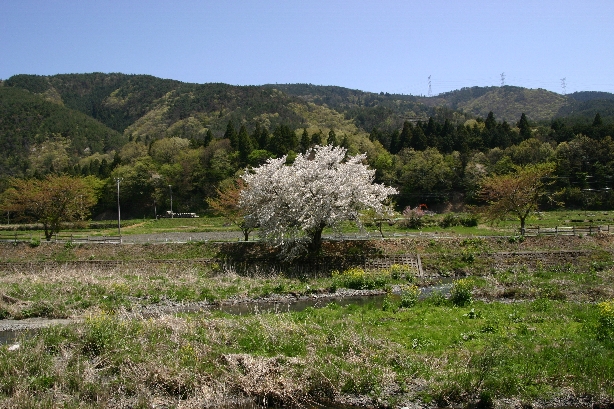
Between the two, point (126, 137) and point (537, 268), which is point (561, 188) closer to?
point (537, 268)

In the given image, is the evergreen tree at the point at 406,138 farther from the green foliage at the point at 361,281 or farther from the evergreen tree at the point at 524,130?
the green foliage at the point at 361,281

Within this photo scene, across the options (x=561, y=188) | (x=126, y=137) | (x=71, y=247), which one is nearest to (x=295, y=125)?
(x=126, y=137)

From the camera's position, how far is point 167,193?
7588 cm

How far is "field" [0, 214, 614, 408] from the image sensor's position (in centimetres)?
1301

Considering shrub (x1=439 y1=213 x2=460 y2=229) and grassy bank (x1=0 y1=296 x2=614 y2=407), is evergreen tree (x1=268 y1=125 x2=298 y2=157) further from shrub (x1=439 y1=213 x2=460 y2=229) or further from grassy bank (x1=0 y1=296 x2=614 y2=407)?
grassy bank (x1=0 y1=296 x2=614 y2=407)

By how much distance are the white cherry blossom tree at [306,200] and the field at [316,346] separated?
5.98 m

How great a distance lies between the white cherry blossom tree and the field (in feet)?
19.6

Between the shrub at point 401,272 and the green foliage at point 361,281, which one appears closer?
the green foliage at point 361,281

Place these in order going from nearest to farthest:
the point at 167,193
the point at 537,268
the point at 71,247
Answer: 1. the point at 537,268
2. the point at 71,247
3. the point at 167,193

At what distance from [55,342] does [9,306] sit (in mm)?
8053

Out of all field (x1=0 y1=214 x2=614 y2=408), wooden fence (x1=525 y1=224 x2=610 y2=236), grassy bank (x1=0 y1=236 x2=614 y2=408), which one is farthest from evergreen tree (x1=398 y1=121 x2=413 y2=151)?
grassy bank (x1=0 y1=236 x2=614 y2=408)

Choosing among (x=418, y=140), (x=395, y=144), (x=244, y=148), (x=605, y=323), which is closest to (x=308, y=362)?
(x=605, y=323)

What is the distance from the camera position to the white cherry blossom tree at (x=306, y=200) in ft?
102

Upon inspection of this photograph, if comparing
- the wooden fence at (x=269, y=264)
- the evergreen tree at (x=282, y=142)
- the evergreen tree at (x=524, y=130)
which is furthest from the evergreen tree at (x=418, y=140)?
the wooden fence at (x=269, y=264)
